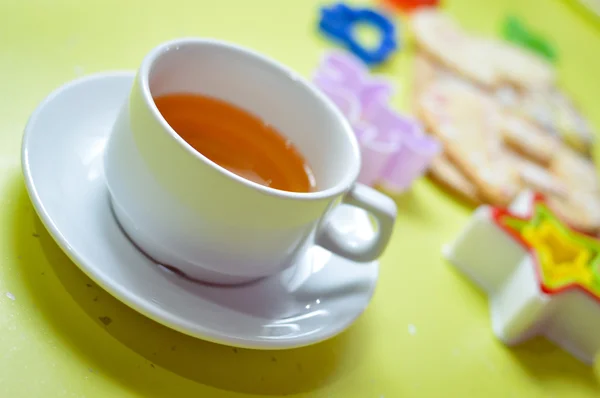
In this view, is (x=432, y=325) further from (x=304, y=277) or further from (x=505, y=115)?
(x=505, y=115)

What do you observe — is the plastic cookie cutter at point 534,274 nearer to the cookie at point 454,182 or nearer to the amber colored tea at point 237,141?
the cookie at point 454,182

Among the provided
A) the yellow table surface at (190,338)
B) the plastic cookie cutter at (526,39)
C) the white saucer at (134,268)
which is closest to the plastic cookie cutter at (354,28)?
the yellow table surface at (190,338)

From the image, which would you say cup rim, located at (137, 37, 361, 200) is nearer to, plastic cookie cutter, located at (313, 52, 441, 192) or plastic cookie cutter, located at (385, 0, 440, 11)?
plastic cookie cutter, located at (313, 52, 441, 192)

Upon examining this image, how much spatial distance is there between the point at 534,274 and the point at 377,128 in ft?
0.80

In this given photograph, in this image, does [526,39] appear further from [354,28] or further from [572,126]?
[354,28]

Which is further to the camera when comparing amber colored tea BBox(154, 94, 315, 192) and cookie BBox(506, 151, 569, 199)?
cookie BBox(506, 151, 569, 199)

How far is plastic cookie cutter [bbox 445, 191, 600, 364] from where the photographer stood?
0.55m

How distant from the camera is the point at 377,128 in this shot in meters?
0.70

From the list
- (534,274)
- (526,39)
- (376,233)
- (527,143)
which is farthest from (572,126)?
(376,233)

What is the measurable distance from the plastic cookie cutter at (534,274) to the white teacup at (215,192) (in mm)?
179

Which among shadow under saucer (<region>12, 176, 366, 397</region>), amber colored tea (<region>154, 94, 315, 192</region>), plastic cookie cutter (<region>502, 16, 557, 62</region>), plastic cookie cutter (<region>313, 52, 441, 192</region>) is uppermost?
plastic cookie cutter (<region>502, 16, 557, 62</region>)

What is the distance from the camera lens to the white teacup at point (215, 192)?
1.20ft

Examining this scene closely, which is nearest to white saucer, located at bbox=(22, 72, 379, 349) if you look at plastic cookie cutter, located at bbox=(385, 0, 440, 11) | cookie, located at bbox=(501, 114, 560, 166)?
cookie, located at bbox=(501, 114, 560, 166)

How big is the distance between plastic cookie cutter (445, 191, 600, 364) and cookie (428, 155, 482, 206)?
79 millimetres
